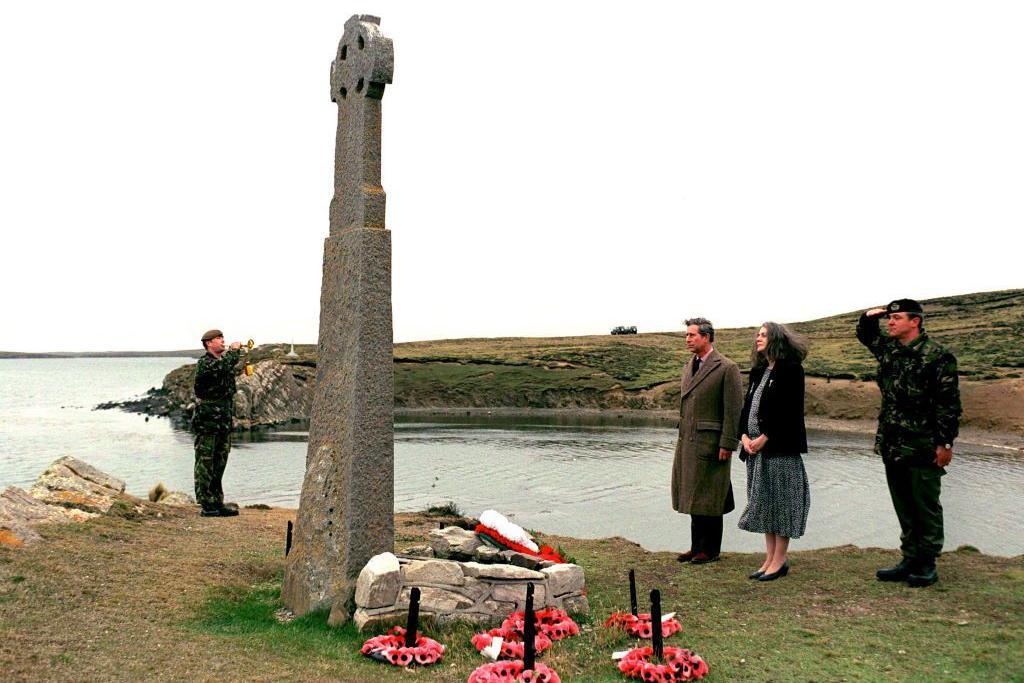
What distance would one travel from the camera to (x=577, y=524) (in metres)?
17.3

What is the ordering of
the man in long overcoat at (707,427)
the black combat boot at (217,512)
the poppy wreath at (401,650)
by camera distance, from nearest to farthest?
the poppy wreath at (401,650) → the man in long overcoat at (707,427) → the black combat boot at (217,512)

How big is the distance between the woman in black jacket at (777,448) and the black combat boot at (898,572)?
91cm

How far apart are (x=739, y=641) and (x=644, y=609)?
54.4 inches

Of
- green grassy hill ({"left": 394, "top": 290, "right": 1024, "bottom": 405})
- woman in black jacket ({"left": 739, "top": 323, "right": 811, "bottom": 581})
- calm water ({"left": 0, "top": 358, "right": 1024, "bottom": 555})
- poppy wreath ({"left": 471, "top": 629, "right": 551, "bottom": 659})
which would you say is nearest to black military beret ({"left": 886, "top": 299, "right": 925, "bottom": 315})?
woman in black jacket ({"left": 739, "top": 323, "right": 811, "bottom": 581})

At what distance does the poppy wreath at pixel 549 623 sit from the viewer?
273 inches

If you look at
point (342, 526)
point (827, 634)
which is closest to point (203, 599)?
point (342, 526)

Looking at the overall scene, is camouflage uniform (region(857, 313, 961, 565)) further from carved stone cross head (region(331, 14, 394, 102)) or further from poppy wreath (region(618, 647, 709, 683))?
carved stone cross head (region(331, 14, 394, 102))

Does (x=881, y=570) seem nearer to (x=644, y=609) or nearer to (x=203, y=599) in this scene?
(x=644, y=609)

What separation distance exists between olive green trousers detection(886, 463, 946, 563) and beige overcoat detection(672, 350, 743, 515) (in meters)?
1.83

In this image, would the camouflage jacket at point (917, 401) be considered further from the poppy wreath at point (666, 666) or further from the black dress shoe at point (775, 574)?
the poppy wreath at point (666, 666)

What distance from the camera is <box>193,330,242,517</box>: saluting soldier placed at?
39.9 feet

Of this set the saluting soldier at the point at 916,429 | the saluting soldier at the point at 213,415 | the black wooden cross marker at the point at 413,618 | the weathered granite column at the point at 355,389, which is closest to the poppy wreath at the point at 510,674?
the black wooden cross marker at the point at 413,618

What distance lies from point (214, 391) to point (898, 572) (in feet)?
30.9

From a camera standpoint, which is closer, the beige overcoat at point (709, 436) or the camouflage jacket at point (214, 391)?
the beige overcoat at point (709, 436)
